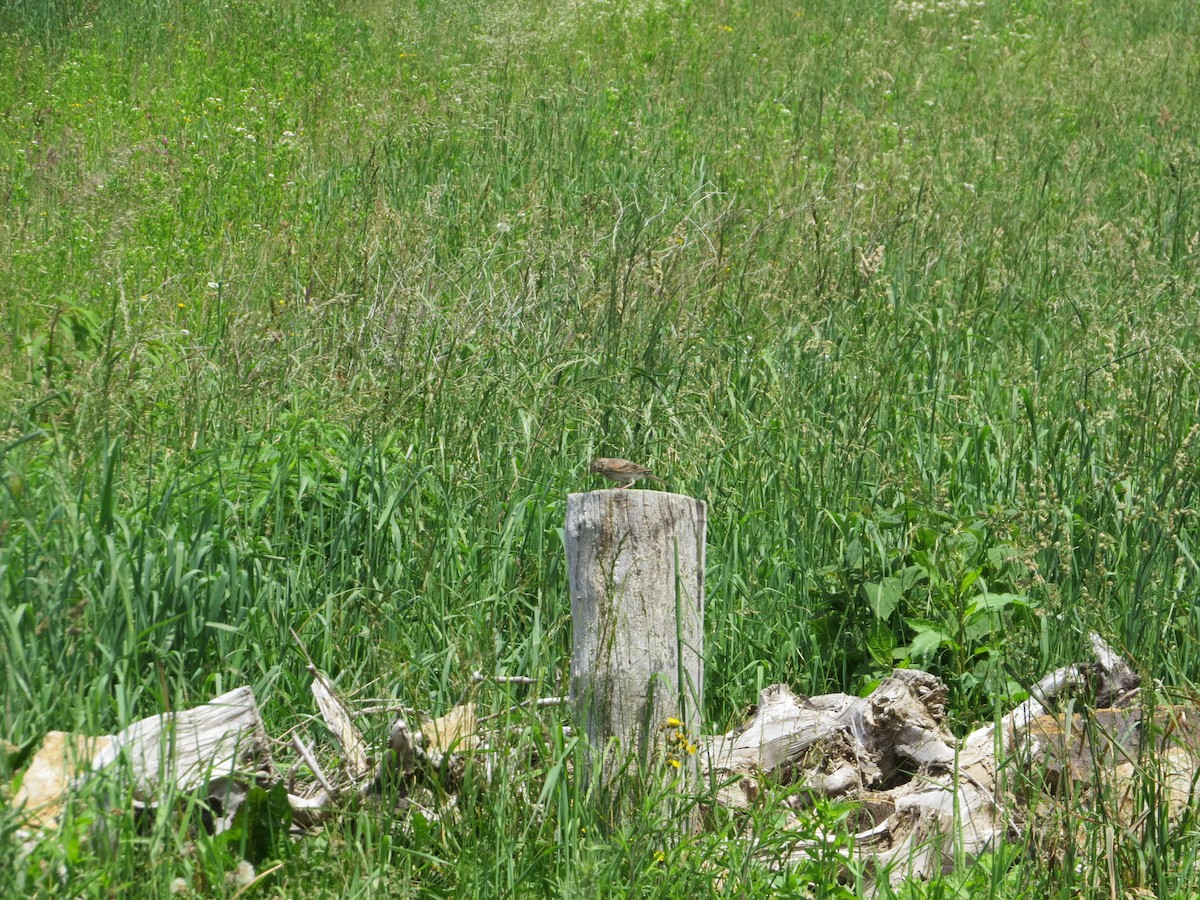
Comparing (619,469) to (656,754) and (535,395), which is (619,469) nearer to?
(535,395)

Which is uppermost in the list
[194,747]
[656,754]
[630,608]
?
[630,608]

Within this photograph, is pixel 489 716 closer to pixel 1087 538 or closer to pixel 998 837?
pixel 998 837

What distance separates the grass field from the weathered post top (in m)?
0.16

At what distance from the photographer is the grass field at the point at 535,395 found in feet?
9.21

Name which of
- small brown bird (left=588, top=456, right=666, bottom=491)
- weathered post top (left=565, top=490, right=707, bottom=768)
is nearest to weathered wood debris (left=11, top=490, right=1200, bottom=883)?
weathered post top (left=565, top=490, right=707, bottom=768)

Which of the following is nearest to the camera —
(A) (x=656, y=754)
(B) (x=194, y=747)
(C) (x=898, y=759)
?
(B) (x=194, y=747)

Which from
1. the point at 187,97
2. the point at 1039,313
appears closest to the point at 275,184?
the point at 187,97

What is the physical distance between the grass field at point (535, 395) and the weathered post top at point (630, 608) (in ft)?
0.51

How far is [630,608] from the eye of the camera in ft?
9.60

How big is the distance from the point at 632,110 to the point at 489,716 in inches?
245

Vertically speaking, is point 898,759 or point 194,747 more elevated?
point 194,747

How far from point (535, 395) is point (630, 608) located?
147cm

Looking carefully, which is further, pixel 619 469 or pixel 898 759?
pixel 619 469

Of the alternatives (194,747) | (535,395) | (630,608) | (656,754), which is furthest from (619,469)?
(194,747)
